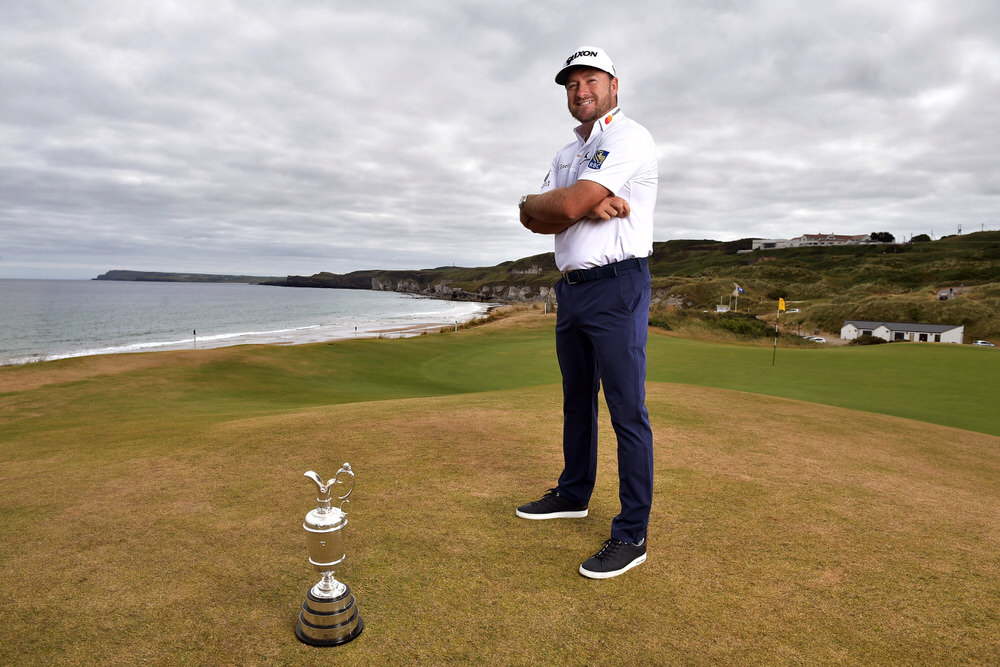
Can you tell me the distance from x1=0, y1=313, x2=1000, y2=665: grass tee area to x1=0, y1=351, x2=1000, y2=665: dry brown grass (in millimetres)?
15

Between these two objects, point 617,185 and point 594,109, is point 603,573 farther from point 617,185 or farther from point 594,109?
point 594,109

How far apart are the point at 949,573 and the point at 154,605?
155 inches

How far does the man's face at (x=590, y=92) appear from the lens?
10.6ft

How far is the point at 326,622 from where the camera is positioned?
2.18m

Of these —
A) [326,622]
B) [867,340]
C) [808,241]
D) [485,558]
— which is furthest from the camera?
[808,241]

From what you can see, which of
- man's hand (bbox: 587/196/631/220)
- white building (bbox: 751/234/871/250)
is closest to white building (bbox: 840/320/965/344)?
man's hand (bbox: 587/196/631/220)

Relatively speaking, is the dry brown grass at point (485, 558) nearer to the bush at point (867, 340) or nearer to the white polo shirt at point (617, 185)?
the white polo shirt at point (617, 185)

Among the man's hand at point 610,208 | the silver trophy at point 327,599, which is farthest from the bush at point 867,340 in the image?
the silver trophy at point 327,599

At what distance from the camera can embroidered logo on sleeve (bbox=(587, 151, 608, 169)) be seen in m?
3.07

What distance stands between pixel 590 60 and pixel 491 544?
2.82m

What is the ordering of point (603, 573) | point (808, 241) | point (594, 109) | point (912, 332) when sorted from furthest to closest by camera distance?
1. point (808, 241)
2. point (912, 332)
3. point (594, 109)
4. point (603, 573)

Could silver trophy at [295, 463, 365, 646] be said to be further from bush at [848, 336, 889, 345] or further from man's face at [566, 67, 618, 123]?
bush at [848, 336, 889, 345]

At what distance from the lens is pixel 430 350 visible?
22.9 m

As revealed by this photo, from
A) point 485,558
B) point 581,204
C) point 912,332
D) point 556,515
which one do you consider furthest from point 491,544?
point 912,332
